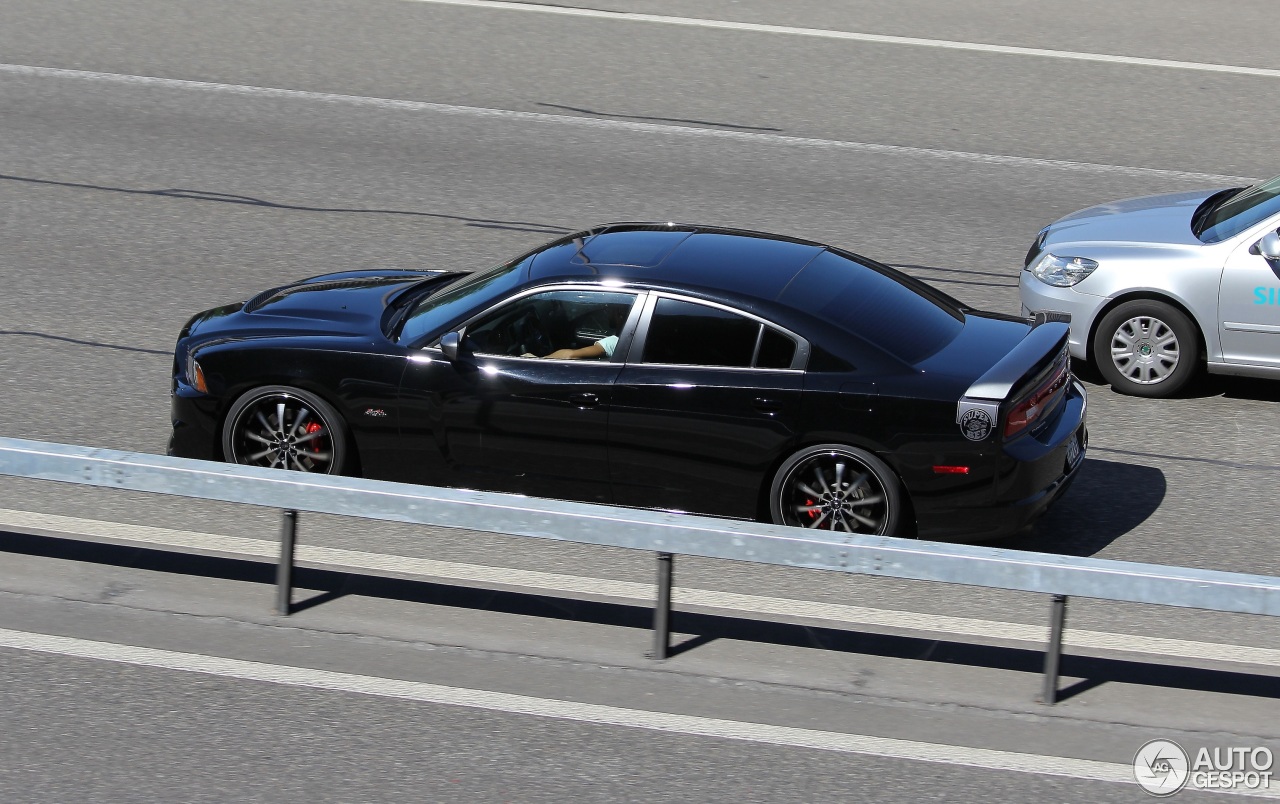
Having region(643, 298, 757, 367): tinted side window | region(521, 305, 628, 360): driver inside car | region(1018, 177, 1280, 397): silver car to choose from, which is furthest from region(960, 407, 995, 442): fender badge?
region(1018, 177, 1280, 397): silver car

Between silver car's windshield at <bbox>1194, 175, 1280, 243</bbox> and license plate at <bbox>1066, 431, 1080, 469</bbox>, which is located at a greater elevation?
silver car's windshield at <bbox>1194, 175, 1280, 243</bbox>

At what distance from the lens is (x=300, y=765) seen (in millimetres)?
5414

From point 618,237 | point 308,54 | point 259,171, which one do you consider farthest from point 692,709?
point 308,54

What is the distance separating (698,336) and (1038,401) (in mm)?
1618

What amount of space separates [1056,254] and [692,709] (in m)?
4.88

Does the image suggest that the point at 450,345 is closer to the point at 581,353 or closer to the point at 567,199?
the point at 581,353

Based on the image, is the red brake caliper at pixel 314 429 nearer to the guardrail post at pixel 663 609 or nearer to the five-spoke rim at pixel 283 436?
the five-spoke rim at pixel 283 436

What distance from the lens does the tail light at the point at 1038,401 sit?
7047 millimetres

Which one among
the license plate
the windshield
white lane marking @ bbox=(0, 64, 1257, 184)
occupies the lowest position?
the license plate

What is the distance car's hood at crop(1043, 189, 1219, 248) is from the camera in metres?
9.48

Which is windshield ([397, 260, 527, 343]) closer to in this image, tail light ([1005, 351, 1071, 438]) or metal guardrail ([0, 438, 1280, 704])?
metal guardrail ([0, 438, 1280, 704])

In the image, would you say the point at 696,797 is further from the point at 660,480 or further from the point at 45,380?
the point at 45,380

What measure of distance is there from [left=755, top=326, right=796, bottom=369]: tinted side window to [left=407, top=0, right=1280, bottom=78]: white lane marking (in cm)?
973

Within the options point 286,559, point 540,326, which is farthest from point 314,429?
point 286,559
